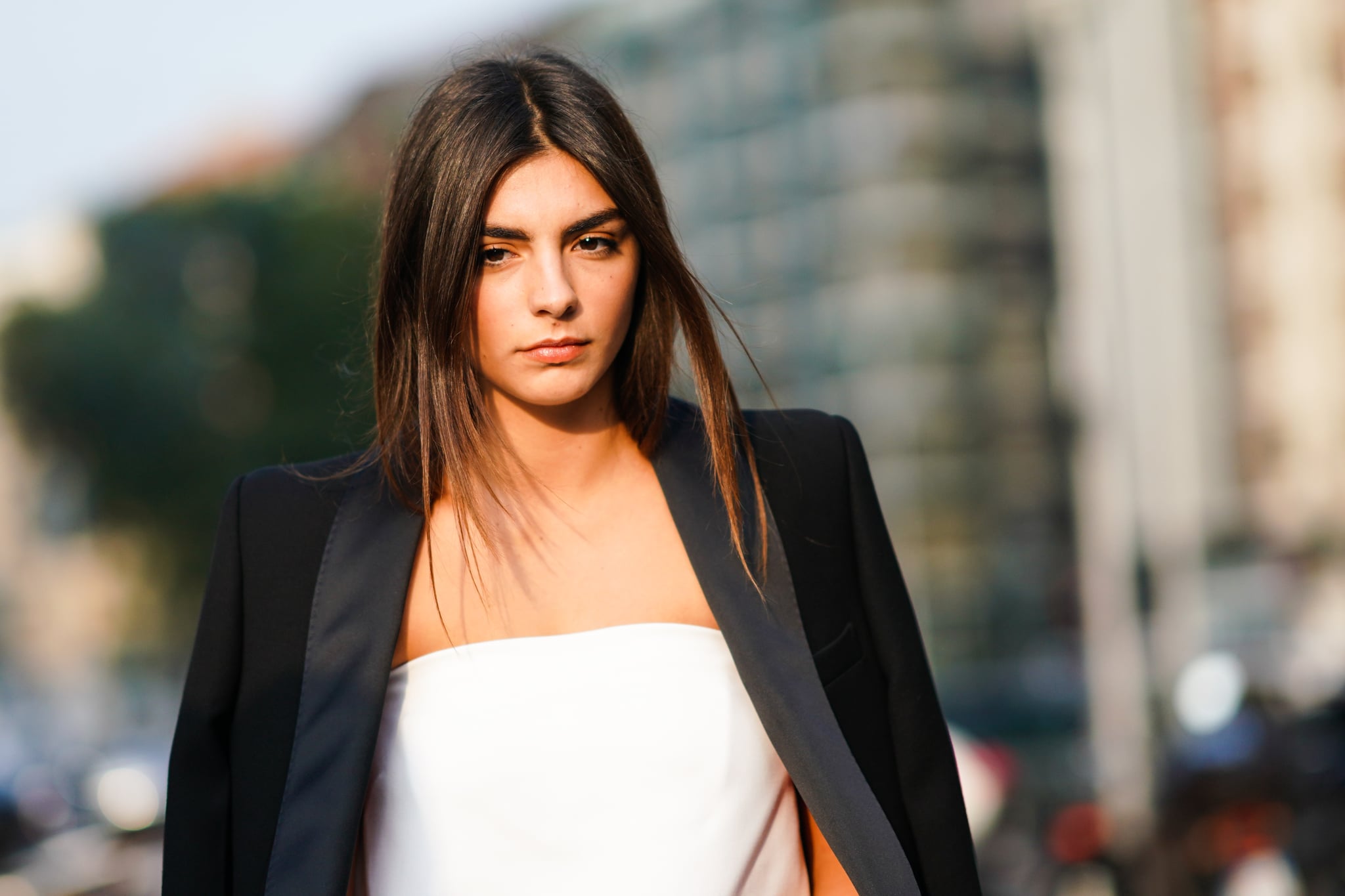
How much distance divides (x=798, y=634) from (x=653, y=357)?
22.7 inches

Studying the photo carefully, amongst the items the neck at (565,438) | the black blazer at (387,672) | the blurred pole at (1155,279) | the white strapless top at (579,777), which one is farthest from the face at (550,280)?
the blurred pole at (1155,279)

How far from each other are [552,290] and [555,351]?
0.12m

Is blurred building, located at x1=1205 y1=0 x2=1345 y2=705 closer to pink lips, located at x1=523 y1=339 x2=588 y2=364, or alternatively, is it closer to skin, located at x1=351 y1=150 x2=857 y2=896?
skin, located at x1=351 y1=150 x2=857 y2=896

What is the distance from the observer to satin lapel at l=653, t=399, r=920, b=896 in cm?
244

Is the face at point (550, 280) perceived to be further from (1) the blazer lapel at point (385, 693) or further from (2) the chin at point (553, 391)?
(1) the blazer lapel at point (385, 693)

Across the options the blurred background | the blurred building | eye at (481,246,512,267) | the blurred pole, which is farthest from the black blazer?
the blurred pole

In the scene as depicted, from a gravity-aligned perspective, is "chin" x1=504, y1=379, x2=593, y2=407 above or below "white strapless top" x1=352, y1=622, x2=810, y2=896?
above

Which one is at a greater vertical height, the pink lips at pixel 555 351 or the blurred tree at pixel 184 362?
the pink lips at pixel 555 351

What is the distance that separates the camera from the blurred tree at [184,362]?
2922 centimetres

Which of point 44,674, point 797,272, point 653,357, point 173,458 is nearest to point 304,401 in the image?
point 173,458

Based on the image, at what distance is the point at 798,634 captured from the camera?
2570 millimetres

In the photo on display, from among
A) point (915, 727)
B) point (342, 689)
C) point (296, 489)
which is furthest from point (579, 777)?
point (296, 489)

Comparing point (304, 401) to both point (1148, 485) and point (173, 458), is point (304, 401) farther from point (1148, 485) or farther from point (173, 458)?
point (1148, 485)

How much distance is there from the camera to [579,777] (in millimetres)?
2500
